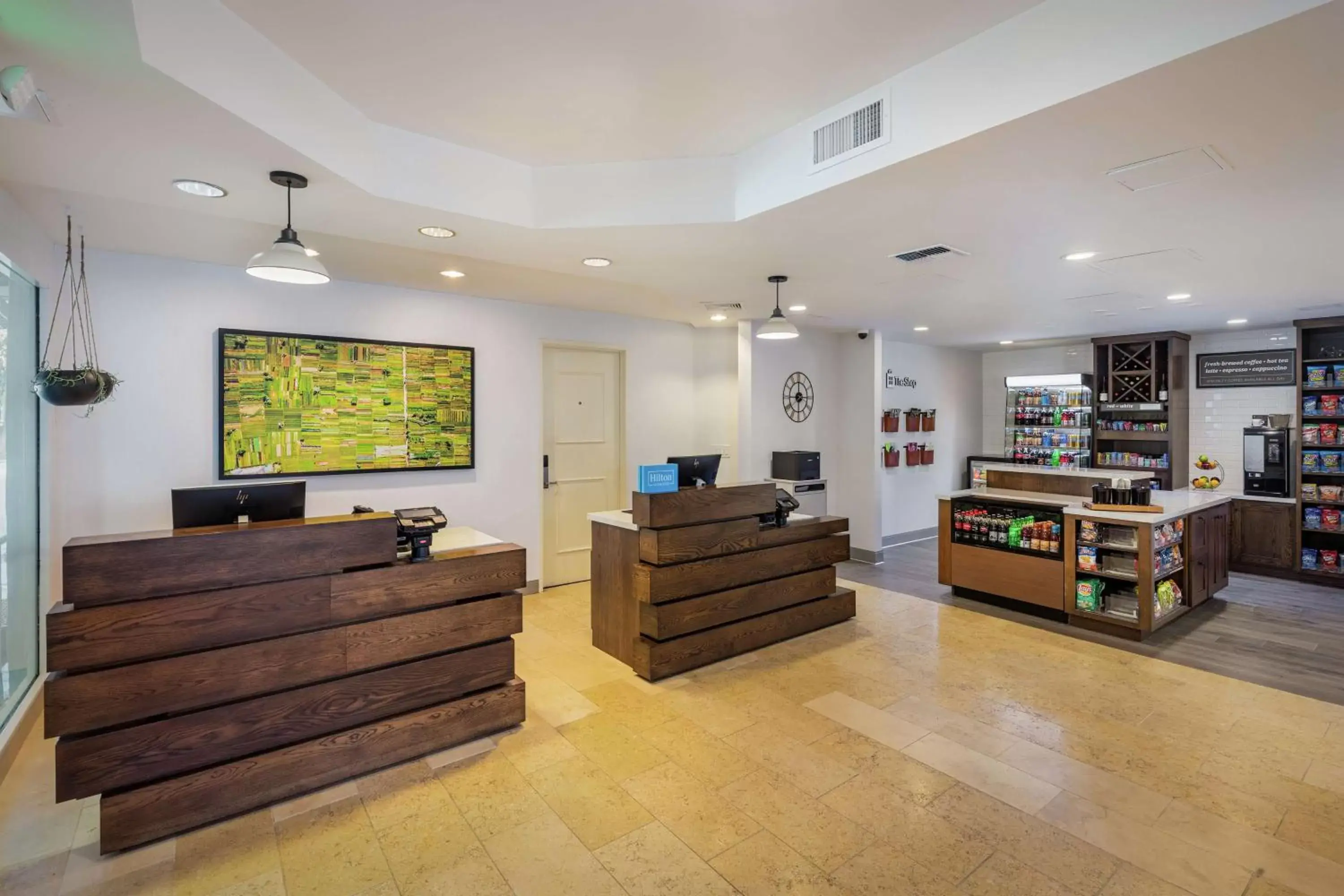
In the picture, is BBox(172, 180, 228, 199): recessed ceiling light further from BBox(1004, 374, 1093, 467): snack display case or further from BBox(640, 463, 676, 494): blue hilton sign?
BBox(1004, 374, 1093, 467): snack display case

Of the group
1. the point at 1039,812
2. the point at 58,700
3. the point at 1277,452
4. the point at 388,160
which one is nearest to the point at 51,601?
the point at 58,700

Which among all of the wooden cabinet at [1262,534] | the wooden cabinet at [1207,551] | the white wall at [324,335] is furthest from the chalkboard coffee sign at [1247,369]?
the white wall at [324,335]

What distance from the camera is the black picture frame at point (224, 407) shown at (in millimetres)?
4148

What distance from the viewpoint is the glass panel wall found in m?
2.97

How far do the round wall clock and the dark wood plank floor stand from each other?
1.82m

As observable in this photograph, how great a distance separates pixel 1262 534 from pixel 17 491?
9.84 metres

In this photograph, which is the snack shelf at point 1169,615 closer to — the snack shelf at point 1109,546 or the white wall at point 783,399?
the snack shelf at point 1109,546

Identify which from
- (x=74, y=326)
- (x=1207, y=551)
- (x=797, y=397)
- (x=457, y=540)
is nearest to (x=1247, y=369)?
(x=1207, y=551)

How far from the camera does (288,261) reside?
257 centimetres

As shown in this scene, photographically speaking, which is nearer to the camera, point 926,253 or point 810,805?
point 810,805

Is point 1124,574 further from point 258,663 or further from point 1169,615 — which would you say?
point 258,663

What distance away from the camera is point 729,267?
4.09m

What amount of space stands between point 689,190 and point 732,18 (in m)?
1.17

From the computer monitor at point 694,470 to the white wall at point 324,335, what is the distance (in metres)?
1.81
